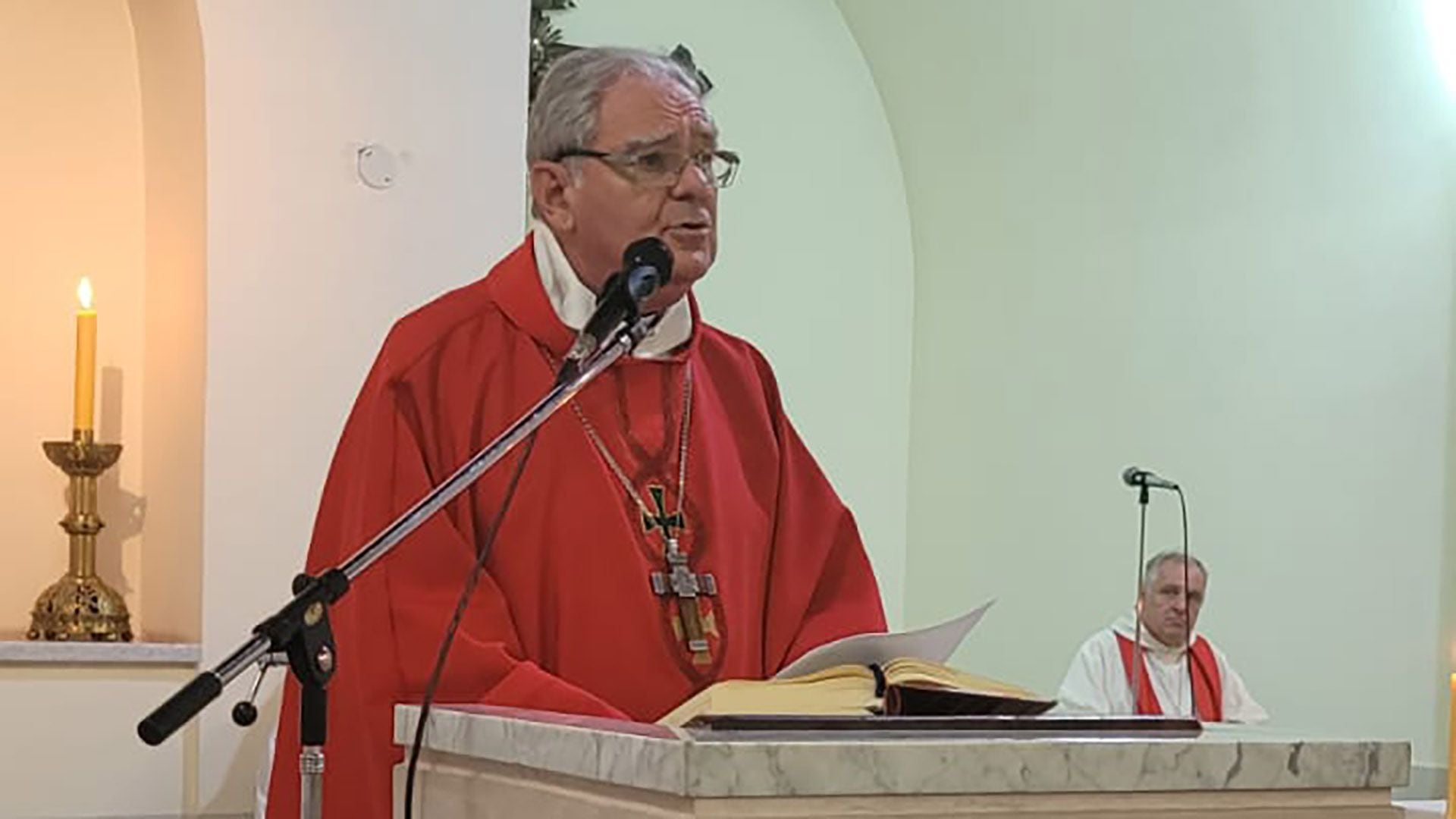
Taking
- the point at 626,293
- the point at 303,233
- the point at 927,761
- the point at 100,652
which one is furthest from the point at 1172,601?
the point at 927,761

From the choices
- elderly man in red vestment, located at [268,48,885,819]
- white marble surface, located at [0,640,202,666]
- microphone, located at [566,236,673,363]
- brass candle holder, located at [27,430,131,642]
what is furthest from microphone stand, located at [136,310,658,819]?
brass candle holder, located at [27,430,131,642]

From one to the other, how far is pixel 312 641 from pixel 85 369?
8.41 ft

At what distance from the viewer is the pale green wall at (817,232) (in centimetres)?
714

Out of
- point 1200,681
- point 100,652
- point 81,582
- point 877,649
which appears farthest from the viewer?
point 1200,681

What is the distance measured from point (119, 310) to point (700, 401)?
7.15ft

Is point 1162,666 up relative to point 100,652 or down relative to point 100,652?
down

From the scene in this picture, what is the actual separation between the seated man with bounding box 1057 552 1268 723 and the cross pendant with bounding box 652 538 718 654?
4.95 m

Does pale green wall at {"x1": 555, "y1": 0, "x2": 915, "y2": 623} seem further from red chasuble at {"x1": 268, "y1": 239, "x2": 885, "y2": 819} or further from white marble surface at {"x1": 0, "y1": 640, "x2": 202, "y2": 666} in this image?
red chasuble at {"x1": 268, "y1": 239, "x2": 885, "y2": 819}

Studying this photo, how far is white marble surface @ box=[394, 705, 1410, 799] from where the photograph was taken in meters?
1.52

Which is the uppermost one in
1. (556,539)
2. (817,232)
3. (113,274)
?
(817,232)

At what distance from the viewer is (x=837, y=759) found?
156 centimetres

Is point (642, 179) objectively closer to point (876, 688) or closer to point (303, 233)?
point (876, 688)

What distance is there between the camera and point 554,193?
2600 mm

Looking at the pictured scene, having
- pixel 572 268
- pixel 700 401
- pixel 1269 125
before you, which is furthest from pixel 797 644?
pixel 1269 125
